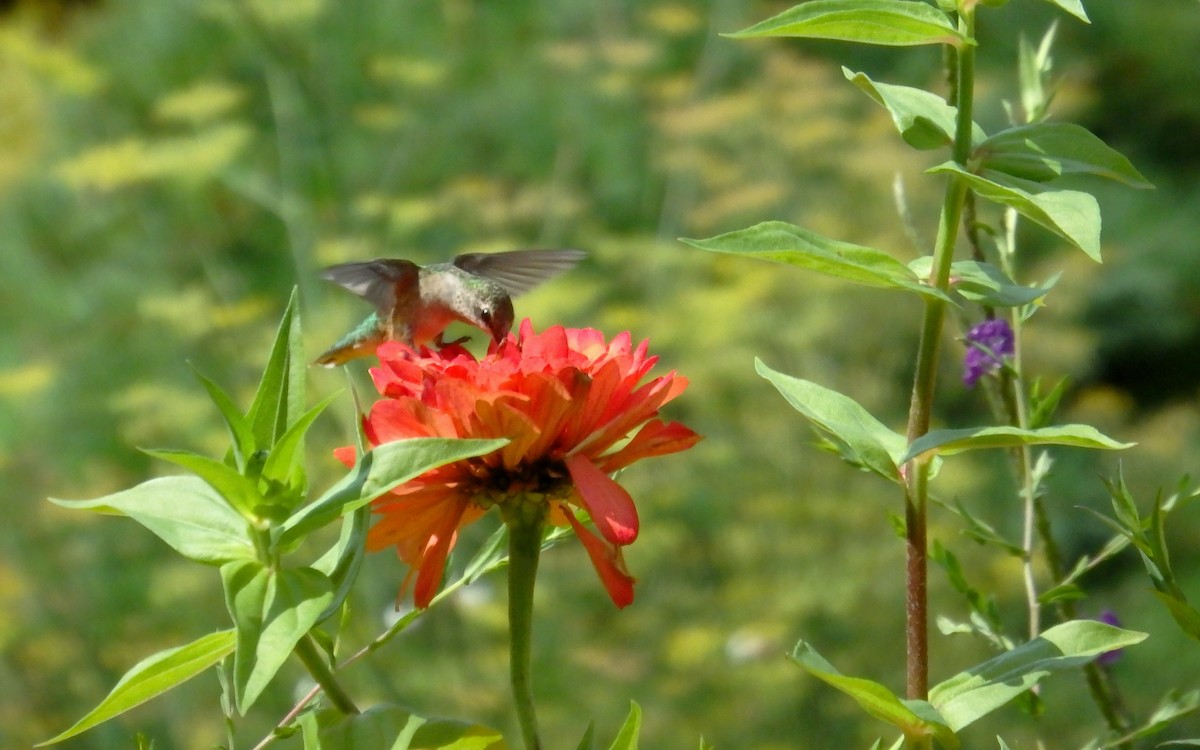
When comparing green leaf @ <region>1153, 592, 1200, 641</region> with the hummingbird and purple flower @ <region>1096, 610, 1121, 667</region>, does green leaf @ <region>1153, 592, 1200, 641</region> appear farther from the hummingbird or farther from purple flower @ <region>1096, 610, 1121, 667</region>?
the hummingbird

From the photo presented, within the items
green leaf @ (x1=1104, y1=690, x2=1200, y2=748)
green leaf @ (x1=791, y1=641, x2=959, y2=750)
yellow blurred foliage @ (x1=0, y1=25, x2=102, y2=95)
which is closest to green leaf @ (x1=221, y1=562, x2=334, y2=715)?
green leaf @ (x1=791, y1=641, x2=959, y2=750)

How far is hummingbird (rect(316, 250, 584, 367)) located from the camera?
64 cm

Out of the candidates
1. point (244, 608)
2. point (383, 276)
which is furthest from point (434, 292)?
point (244, 608)

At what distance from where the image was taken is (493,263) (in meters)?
0.73

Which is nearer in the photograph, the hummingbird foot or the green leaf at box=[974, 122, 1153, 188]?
the green leaf at box=[974, 122, 1153, 188]

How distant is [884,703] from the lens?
31 centimetres

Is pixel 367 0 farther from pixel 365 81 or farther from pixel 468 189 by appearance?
pixel 468 189

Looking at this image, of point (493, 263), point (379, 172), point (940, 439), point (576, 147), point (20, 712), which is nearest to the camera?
point (940, 439)

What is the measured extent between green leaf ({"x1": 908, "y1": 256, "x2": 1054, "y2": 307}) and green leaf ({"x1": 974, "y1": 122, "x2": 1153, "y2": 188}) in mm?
28

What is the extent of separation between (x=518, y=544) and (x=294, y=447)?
0.25 feet

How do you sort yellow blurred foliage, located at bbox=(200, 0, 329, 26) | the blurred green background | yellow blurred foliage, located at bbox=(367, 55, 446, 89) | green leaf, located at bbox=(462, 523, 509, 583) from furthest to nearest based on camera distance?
1. yellow blurred foliage, located at bbox=(367, 55, 446, 89)
2. yellow blurred foliage, located at bbox=(200, 0, 329, 26)
3. the blurred green background
4. green leaf, located at bbox=(462, 523, 509, 583)

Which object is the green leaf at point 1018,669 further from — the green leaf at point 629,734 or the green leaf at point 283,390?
the green leaf at point 283,390

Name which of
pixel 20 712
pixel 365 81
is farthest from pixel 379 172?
pixel 20 712

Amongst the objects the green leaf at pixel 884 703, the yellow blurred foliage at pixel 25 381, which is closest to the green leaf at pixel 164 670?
the green leaf at pixel 884 703
